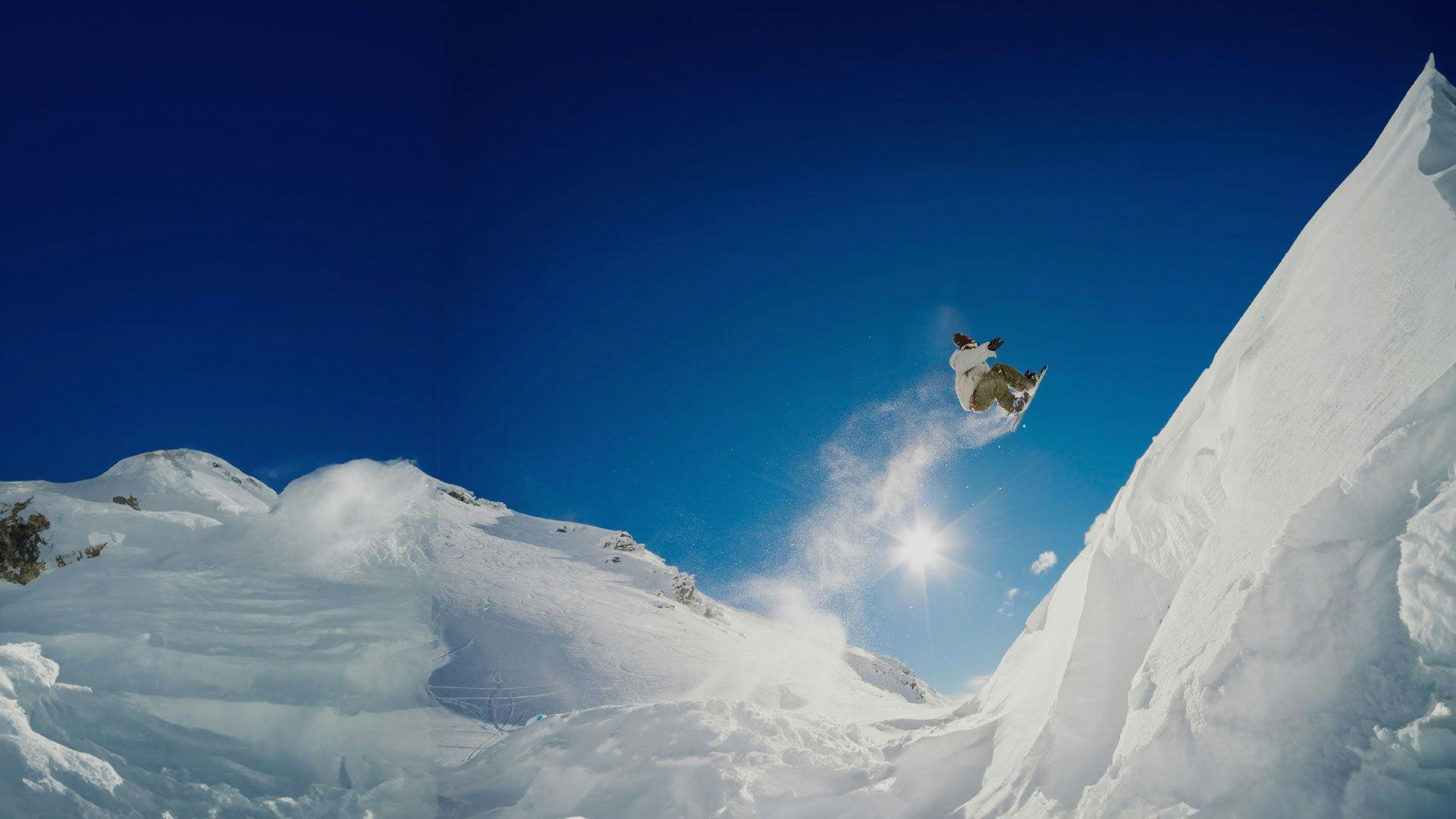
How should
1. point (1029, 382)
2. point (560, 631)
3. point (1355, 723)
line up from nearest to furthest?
1. point (1355, 723)
2. point (1029, 382)
3. point (560, 631)

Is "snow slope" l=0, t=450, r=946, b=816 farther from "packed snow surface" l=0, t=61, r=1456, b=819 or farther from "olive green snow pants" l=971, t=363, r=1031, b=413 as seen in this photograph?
"olive green snow pants" l=971, t=363, r=1031, b=413

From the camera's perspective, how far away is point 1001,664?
1077 cm

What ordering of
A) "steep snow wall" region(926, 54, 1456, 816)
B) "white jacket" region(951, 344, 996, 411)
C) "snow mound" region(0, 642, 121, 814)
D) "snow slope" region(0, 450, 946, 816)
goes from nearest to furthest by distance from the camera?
"steep snow wall" region(926, 54, 1456, 816)
"snow mound" region(0, 642, 121, 814)
"snow slope" region(0, 450, 946, 816)
"white jacket" region(951, 344, 996, 411)

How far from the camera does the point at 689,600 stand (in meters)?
23.1

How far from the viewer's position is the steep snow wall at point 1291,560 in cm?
340

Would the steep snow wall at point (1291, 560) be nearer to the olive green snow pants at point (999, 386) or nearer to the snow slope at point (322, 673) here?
the snow slope at point (322, 673)

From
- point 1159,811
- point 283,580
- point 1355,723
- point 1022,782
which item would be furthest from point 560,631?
point 1355,723

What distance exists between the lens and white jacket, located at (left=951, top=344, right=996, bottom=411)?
11531 mm

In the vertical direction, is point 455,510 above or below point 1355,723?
above

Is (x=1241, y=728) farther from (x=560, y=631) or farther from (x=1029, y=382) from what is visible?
(x=560, y=631)

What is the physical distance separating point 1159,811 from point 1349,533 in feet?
6.54

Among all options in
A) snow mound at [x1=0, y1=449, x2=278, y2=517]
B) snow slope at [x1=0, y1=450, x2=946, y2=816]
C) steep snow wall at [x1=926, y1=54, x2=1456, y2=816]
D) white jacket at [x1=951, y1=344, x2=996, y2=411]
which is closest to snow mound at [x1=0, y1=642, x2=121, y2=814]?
snow slope at [x1=0, y1=450, x2=946, y2=816]

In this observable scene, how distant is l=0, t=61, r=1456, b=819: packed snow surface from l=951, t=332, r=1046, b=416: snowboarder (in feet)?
11.2

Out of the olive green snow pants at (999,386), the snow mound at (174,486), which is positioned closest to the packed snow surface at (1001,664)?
the snow mound at (174,486)
